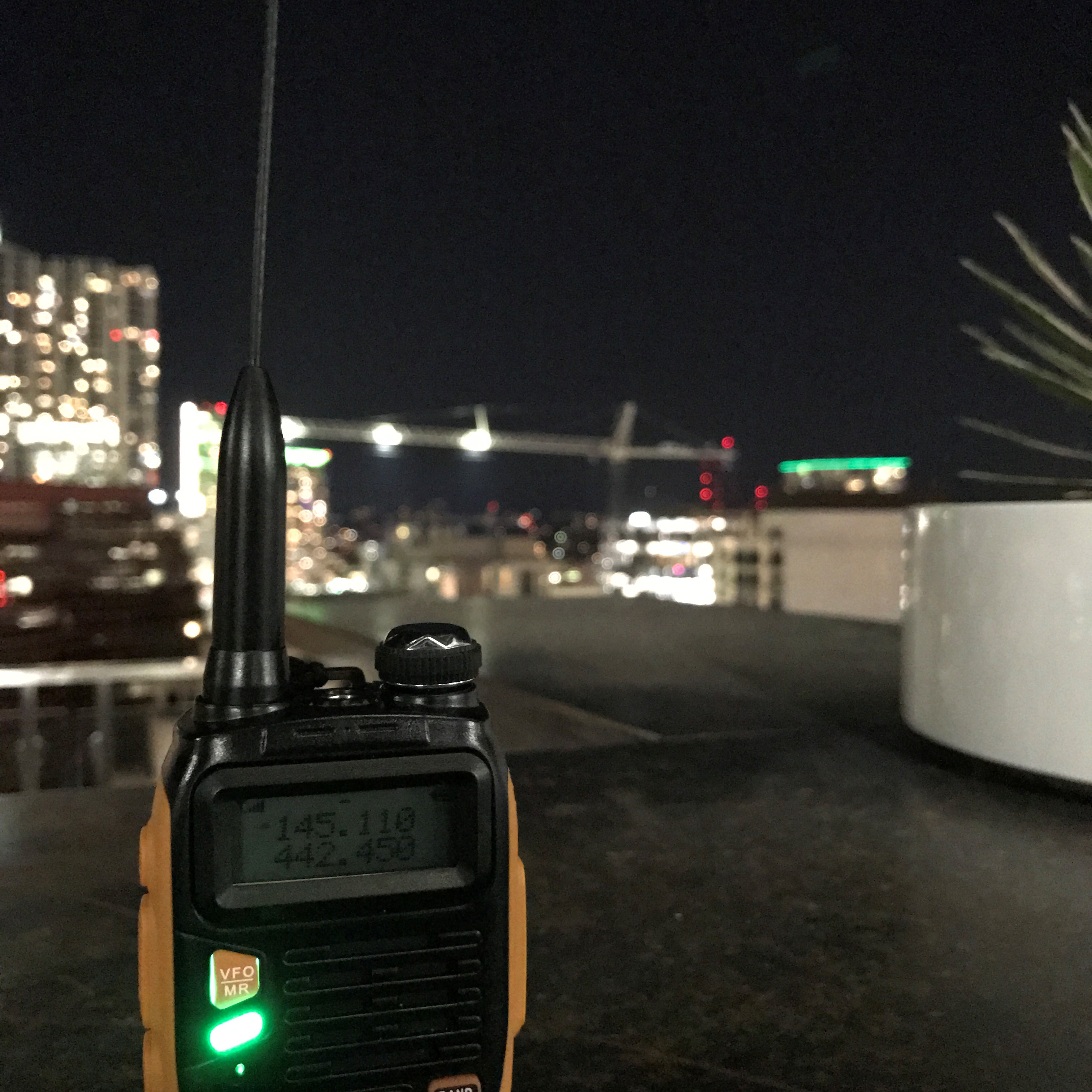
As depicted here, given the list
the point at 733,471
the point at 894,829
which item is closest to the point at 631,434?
the point at 733,471

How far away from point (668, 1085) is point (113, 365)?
44709 millimetres

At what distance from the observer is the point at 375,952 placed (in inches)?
29.1

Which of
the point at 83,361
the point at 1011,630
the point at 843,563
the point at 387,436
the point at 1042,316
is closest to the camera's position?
the point at 1011,630

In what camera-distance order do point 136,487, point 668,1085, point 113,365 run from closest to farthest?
point 668,1085 → point 136,487 → point 113,365

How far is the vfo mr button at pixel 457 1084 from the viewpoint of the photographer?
0.76m

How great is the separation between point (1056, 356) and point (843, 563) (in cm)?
933

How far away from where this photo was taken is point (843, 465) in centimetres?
3594

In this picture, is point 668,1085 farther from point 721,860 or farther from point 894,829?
point 894,829

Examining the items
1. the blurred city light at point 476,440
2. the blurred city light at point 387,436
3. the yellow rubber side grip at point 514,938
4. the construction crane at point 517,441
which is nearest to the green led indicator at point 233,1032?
the yellow rubber side grip at point 514,938

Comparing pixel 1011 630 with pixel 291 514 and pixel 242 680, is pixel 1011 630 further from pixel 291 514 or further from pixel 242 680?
pixel 242 680

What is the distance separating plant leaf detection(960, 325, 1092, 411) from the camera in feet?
6.82

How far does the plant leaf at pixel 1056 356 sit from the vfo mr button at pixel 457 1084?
6.57 ft

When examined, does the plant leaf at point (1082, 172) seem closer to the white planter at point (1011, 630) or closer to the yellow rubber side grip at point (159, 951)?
the white planter at point (1011, 630)

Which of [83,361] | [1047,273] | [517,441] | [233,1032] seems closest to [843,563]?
[1047,273]
